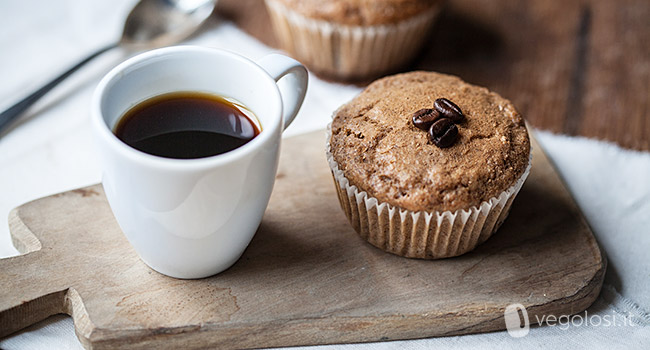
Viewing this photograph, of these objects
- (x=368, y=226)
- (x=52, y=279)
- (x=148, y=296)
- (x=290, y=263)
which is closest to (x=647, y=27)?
(x=368, y=226)

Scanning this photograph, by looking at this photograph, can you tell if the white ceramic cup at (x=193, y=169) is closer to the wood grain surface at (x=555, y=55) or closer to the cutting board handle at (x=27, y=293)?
the cutting board handle at (x=27, y=293)

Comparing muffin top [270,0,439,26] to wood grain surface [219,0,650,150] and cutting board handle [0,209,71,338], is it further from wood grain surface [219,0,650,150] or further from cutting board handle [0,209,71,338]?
cutting board handle [0,209,71,338]

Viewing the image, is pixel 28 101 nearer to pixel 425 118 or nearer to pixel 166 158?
pixel 166 158

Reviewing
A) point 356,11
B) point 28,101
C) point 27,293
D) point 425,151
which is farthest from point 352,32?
point 27,293

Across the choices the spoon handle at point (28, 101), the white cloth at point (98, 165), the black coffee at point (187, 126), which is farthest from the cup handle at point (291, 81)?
the spoon handle at point (28, 101)

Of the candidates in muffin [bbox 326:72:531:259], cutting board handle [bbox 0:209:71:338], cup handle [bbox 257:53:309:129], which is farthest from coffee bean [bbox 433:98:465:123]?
cutting board handle [bbox 0:209:71:338]
